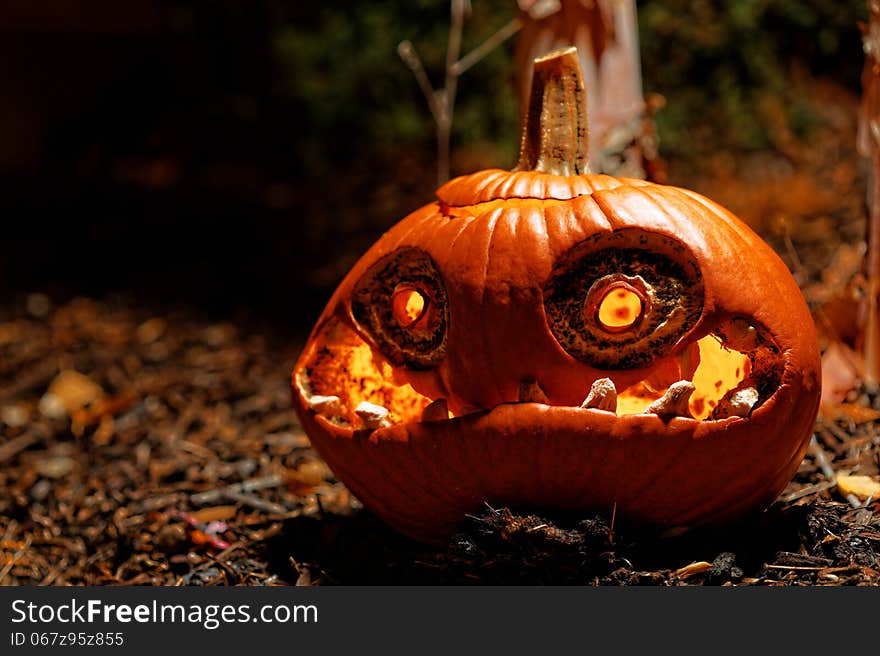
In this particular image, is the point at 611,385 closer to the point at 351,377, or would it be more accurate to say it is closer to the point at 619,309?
the point at 619,309

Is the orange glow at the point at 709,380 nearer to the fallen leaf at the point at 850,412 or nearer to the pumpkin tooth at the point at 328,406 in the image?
the pumpkin tooth at the point at 328,406

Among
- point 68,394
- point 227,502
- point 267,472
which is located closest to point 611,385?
point 227,502

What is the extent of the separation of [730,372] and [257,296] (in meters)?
2.55

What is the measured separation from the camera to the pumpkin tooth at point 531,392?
1.44 metres

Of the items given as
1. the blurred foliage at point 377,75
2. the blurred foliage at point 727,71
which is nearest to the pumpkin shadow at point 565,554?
the blurred foliage at point 727,71

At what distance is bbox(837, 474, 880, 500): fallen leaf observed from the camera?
5.79 feet

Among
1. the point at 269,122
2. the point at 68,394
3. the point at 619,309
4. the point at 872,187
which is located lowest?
the point at 68,394

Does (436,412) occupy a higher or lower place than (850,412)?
higher

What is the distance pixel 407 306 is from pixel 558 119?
0.39 meters

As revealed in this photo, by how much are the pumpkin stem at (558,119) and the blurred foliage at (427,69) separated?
1.97 metres

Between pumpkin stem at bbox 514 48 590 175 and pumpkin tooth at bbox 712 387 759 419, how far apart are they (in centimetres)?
44

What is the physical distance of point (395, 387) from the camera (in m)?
1.71

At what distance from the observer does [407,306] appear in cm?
162

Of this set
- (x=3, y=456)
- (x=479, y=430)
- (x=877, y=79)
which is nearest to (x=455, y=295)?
(x=479, y=430)
